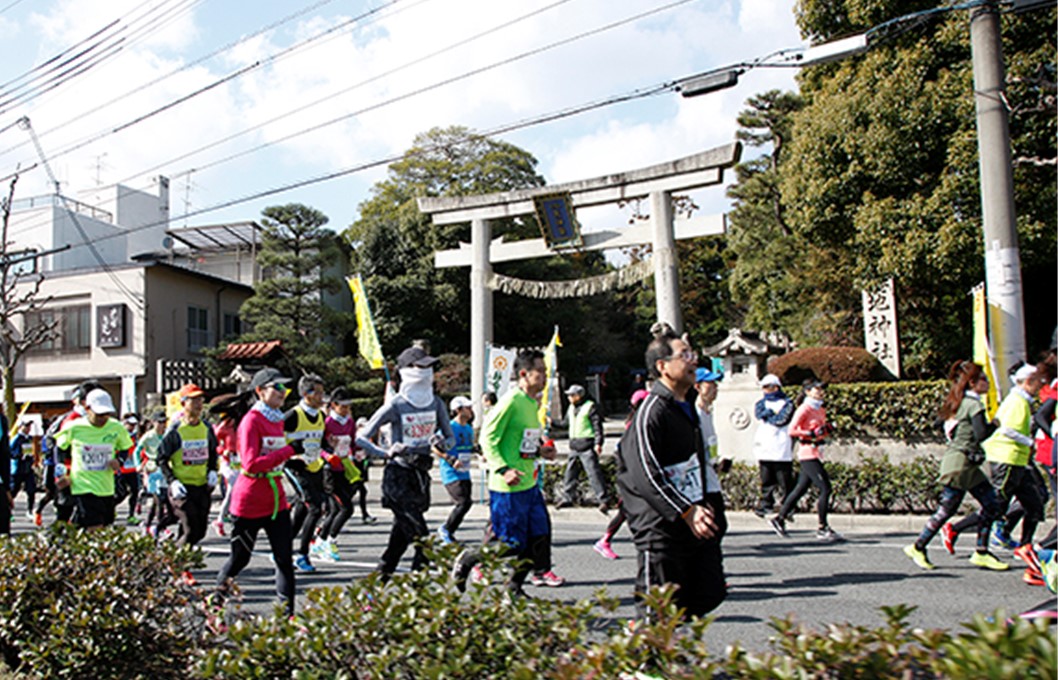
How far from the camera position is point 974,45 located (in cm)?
1138

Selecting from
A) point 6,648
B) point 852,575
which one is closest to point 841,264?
point 852,575

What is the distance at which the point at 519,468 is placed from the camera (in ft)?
19.9

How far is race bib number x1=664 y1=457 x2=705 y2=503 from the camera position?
4215 millimetres

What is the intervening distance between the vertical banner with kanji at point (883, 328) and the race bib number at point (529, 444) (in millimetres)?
13259

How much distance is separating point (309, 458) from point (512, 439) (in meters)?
2.84

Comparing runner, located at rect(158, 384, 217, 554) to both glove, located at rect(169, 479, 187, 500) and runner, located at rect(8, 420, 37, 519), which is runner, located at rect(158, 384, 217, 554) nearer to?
glove, located at rect(169, 479, 187, 500)

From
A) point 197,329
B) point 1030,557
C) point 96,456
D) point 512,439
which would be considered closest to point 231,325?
point 197,329

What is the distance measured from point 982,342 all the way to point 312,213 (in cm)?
2276

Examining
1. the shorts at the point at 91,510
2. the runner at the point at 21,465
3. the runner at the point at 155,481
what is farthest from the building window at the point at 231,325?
the shorts at the point at 91,510

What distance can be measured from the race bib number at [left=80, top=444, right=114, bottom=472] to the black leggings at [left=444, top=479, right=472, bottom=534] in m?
3.15

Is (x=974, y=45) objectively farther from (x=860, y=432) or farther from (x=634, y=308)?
(x=634, y=308)

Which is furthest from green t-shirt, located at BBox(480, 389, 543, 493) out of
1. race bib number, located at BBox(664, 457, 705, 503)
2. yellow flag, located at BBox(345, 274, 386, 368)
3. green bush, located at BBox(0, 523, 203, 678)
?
yellow flag, located at BBox(345, 274, 386, 368)

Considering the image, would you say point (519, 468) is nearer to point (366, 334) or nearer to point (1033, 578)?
point (1033, 578)

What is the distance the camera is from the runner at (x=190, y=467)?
7.95 m
